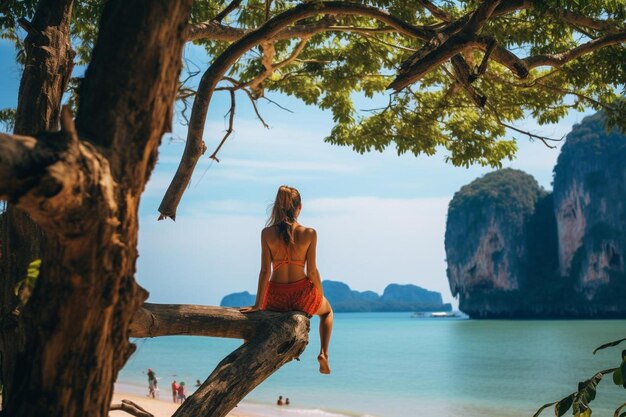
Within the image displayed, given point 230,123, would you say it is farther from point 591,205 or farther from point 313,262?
point 591,205

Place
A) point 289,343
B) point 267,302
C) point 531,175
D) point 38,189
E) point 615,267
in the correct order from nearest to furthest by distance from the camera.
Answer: point 38,189
point 289,343
point 267,302
point 615,267
point 531,175

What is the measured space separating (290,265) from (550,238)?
284ft

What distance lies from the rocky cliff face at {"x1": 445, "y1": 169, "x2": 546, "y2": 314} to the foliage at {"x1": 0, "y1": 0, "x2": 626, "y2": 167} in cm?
7894

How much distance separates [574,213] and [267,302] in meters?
78.1

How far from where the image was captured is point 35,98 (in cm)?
437

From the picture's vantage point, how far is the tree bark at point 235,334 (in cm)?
356

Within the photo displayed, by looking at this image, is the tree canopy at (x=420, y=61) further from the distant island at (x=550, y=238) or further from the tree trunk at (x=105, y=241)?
the distant island at (x=550, y=238)

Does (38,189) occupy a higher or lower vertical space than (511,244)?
lower

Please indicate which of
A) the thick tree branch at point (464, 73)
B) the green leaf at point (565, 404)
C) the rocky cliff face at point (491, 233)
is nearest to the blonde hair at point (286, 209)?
the thick tree branch at point (464, 73)

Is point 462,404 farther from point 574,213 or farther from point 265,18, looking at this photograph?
point 574,213

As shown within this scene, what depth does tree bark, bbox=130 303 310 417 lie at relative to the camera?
3564 mm

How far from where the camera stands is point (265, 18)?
6.91 m

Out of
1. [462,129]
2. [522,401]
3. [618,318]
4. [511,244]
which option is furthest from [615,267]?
[462,129]

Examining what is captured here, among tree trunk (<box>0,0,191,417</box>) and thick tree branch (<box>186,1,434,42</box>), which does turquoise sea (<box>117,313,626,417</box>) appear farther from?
tree trunk (<box>0,0,191,417</box>)
